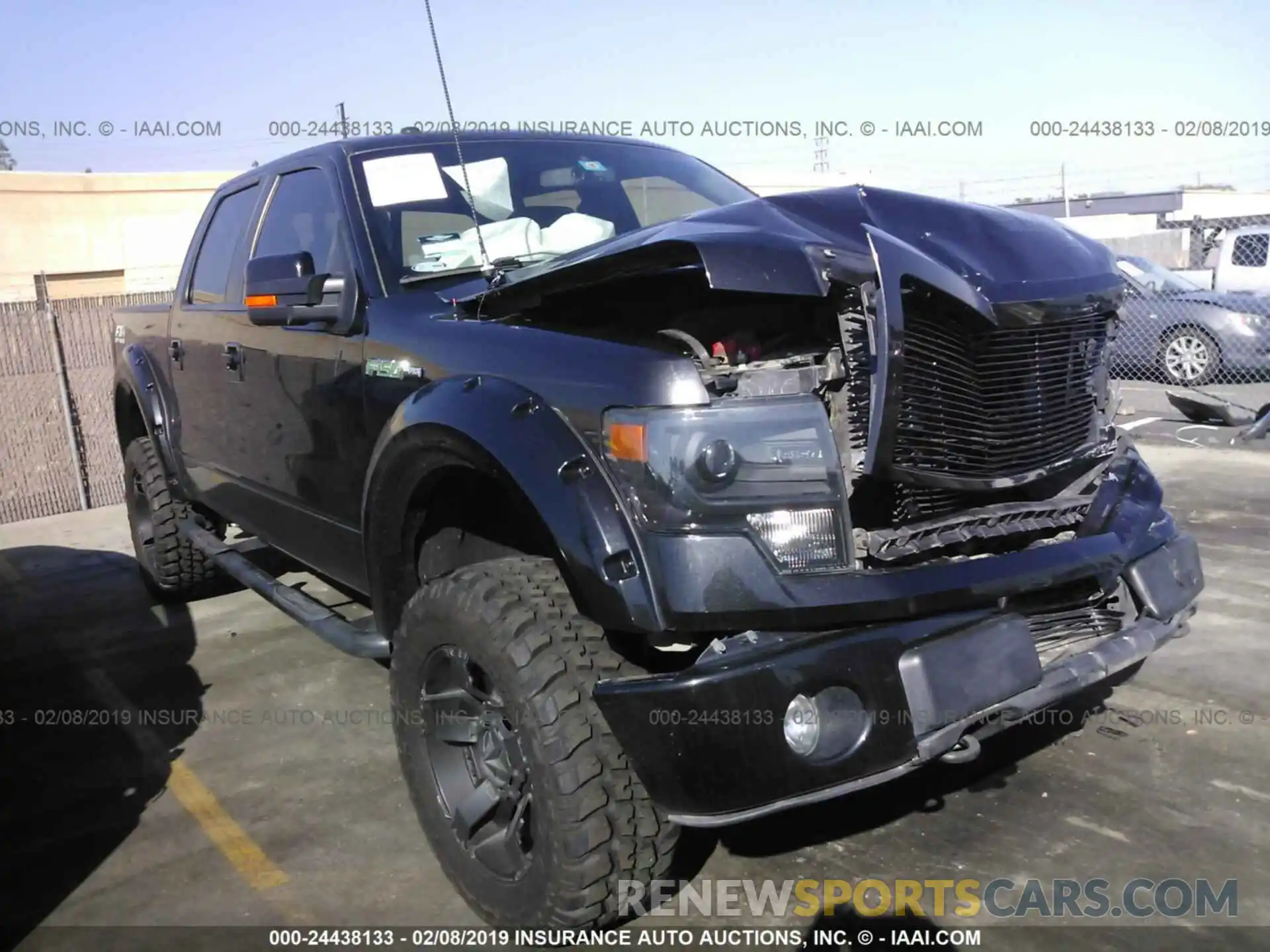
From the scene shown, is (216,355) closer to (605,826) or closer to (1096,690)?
(605,826)

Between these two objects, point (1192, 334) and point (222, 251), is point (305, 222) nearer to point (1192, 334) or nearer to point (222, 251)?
point (222, 251)

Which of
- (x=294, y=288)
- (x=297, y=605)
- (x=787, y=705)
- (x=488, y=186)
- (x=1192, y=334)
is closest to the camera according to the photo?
(x=787, y=705)

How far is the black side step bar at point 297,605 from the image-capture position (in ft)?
11.6

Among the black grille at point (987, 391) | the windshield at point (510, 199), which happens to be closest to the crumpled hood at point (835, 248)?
the black grille at point (987, 391)

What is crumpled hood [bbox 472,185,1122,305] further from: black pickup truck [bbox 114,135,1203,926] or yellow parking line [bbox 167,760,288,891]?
yellow parking line [bbox 167,760,288,891]

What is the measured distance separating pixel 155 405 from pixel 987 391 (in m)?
4.31

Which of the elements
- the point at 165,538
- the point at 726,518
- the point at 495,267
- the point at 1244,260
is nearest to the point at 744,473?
the point at 726,518

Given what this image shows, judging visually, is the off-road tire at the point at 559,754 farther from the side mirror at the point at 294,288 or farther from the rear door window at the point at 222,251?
the rear door window at the point at 222,251

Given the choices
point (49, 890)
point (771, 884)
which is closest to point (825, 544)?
point (771, 884)

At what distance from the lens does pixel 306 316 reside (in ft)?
12.1

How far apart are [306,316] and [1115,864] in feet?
9.59

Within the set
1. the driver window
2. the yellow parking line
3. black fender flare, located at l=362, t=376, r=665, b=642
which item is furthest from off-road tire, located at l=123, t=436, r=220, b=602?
black fender flare, located at l=362, t=376, r=665, b=642

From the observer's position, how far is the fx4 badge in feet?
10.5

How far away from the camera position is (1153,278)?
13.3 m
